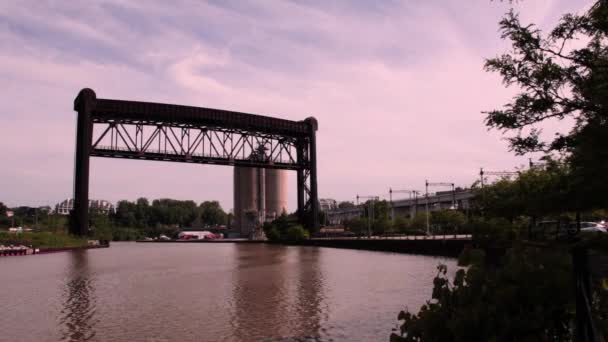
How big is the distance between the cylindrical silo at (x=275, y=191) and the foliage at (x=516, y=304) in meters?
136

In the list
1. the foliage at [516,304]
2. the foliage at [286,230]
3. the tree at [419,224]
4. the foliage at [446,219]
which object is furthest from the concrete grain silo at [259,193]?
the foliage at [516,304]

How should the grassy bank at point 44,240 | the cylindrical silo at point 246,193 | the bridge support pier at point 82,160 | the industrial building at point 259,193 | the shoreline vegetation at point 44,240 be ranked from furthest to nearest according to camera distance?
the cylindrical silo at point 246,193
the industrial building at point 259,193
the grassy bank at point 44,240
the shoreline vegetation at point 44,240
the bridge support pier at point 82,160

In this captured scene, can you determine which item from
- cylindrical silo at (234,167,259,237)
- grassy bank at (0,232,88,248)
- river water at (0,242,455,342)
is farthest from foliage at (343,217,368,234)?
river water at (0,242,455,342)

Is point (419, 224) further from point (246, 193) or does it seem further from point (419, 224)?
point (246, 193)

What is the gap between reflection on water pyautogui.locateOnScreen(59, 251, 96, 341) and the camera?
13766 millimetres

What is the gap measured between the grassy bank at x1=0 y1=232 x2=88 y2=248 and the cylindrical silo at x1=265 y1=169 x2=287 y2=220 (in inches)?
3014

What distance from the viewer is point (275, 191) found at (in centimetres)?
14225

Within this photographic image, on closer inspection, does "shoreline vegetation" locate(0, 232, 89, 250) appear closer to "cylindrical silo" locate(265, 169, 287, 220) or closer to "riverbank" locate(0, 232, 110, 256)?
"riverbank" locate(0, 232, 110, 256)

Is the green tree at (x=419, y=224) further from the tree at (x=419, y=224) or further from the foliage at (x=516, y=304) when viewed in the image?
the foliage at (x=516, y=304)

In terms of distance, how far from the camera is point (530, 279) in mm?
5375

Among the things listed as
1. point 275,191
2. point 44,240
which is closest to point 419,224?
point 275,191

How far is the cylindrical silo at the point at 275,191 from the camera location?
142m

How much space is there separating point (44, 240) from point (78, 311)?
5493cm

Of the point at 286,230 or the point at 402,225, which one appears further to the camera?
the point at 402,225
